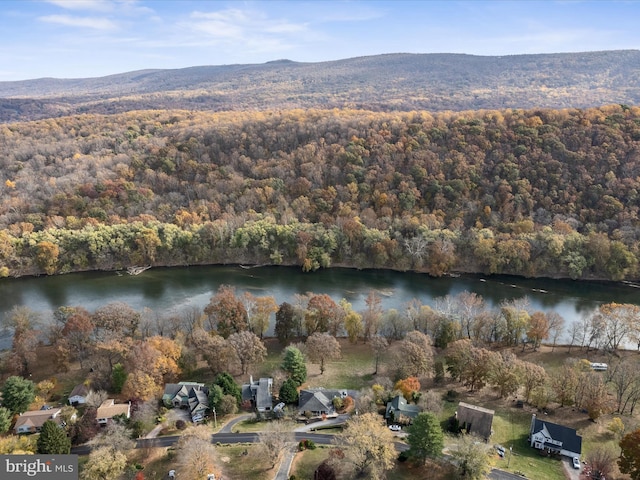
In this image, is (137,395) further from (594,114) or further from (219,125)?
(594,114)

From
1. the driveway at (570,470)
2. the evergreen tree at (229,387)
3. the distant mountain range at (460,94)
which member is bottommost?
the driveway at (570,470)

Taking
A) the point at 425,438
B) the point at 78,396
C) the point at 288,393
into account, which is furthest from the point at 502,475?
the point at 78,396

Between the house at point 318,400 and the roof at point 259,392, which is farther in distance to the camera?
the roof at point 259,392

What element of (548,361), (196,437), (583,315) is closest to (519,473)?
(548,361)

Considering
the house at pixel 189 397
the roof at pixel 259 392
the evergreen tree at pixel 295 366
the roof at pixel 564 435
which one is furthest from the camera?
the evergreen tree at pixel 295 366

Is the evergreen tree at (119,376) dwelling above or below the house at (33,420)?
above

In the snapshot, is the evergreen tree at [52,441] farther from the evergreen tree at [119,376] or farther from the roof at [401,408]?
the roof at [401,408]

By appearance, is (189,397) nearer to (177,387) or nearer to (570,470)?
(177,387)

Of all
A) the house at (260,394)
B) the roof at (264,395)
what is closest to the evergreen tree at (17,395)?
the house at (260,394)
